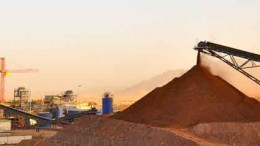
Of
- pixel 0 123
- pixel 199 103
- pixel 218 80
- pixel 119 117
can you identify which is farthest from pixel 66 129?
pixel 0 123

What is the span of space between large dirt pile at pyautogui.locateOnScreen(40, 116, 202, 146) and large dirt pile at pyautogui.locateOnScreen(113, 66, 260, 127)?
2.89m

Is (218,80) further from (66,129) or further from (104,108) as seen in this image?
(104,108)

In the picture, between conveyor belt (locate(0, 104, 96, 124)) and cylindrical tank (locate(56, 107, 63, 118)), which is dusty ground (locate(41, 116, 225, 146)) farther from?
cylindrical tank (locate(56, 107, 63, 118))

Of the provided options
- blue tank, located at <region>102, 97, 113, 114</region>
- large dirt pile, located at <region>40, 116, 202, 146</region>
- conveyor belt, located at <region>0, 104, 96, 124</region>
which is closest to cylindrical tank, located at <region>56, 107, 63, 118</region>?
blue tank, located at <region>102, 97, 113, 114</region>

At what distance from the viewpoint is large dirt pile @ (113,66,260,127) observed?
2988 cm

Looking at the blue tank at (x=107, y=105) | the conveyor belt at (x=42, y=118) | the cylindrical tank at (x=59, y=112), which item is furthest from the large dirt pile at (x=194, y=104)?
the cylindrical tank at (x=59, y=112)

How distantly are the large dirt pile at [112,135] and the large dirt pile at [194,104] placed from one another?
2.89 meters

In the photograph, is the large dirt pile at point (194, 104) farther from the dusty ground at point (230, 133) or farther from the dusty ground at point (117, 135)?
the dusty ground at point (117, 135)

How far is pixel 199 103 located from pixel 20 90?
57.1 meters

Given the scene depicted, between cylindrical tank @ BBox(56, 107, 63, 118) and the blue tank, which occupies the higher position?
the blue tank

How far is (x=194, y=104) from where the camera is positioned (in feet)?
102

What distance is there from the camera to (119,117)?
33.6m

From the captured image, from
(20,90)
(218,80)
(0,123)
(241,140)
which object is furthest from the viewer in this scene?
(20,90)

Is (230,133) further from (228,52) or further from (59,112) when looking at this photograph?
(59,112)
